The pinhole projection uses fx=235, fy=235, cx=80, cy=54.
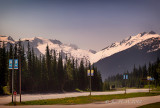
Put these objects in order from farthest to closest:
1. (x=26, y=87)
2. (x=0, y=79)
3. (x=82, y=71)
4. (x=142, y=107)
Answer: (x=82, y=71) → (x=26, y=87) → (x=0, y=79) → (x=142, y=107)

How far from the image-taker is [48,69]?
115750mm

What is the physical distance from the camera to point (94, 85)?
146750 millimetres

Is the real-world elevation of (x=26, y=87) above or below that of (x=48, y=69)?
below

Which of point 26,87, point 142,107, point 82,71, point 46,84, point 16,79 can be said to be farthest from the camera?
Result: point 82,71

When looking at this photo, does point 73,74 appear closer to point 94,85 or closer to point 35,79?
point 94,85

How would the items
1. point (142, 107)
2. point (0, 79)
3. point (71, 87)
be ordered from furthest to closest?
point (71, 87) → point (0, 79) → point (142, 107)

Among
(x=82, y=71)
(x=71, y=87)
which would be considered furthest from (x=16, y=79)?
(x=82, y=71)

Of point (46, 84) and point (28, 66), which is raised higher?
point (28, 66)

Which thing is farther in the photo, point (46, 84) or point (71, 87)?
point (71, 87)

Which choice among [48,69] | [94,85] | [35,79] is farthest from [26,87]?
[94,85]

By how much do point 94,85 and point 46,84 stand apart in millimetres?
42944

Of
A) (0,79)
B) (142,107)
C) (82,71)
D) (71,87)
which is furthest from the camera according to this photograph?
(82,71)

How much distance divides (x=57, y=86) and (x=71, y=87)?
48.8 feet

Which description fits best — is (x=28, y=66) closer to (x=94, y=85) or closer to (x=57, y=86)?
(x=57, y=86)
